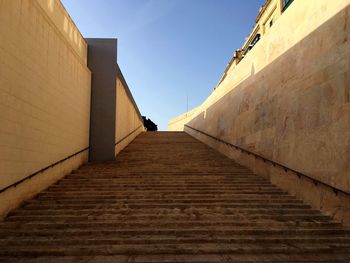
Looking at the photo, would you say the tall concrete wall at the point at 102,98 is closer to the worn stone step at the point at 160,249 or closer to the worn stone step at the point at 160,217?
the worn stone step at the point at 160,217

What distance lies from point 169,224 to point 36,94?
361 cm

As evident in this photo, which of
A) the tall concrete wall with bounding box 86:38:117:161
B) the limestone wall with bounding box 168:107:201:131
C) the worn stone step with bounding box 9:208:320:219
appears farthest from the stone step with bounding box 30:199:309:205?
the limestone wall with bounding box 168:107:201:131

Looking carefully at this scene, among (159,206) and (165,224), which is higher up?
(159,206)

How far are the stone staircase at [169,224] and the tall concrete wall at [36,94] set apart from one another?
631 mm

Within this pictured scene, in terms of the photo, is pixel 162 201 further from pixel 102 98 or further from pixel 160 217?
pixel 102 98

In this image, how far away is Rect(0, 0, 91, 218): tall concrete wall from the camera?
5121mm

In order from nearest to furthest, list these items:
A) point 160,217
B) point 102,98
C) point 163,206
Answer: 1. point 160,217
2. point 163,206
3. point 102,98

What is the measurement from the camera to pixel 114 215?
532 centimetres

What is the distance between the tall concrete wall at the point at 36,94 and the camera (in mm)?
5121

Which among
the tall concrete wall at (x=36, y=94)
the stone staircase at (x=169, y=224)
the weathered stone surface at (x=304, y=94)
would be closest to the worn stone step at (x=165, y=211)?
the stone staircase at (x=169, y=224)

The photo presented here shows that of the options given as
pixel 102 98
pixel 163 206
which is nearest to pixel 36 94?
pixel 163 206

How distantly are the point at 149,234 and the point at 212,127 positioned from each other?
9.82 m

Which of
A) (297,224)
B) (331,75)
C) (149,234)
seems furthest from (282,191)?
(149,234)

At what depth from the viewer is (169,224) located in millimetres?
4961
